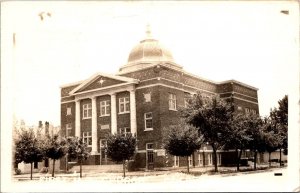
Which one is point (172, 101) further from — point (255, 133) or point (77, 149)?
point (77, 149)

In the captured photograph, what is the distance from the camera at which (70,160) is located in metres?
16.8

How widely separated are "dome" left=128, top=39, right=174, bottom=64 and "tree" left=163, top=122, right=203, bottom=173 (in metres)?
3.00

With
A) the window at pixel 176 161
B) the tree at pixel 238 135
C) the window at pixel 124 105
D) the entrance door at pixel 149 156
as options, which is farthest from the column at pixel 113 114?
the tree at pixel 238 135

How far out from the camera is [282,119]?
15.3m

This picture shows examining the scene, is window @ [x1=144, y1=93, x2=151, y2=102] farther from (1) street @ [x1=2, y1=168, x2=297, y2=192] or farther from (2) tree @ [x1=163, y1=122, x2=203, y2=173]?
(1) street @ [x1=2, y1=168, x2=297, y2=192]

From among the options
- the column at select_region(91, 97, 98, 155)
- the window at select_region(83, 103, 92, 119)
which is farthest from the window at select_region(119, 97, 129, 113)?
the window at select_region(83, 103, 92, 119)

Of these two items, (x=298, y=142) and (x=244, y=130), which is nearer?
(x=298, y=142)

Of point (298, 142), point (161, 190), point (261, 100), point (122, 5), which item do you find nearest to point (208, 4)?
point (122, 5)

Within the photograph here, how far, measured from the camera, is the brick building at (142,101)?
16.2 m

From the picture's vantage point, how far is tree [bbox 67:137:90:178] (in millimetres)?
16297

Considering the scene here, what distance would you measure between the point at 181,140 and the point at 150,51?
3897 millimetres

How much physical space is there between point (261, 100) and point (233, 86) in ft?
3.91

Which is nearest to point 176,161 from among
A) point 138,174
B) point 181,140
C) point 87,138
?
point 181,140

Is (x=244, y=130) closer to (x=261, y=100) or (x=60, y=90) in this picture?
(x=261, y=100)
